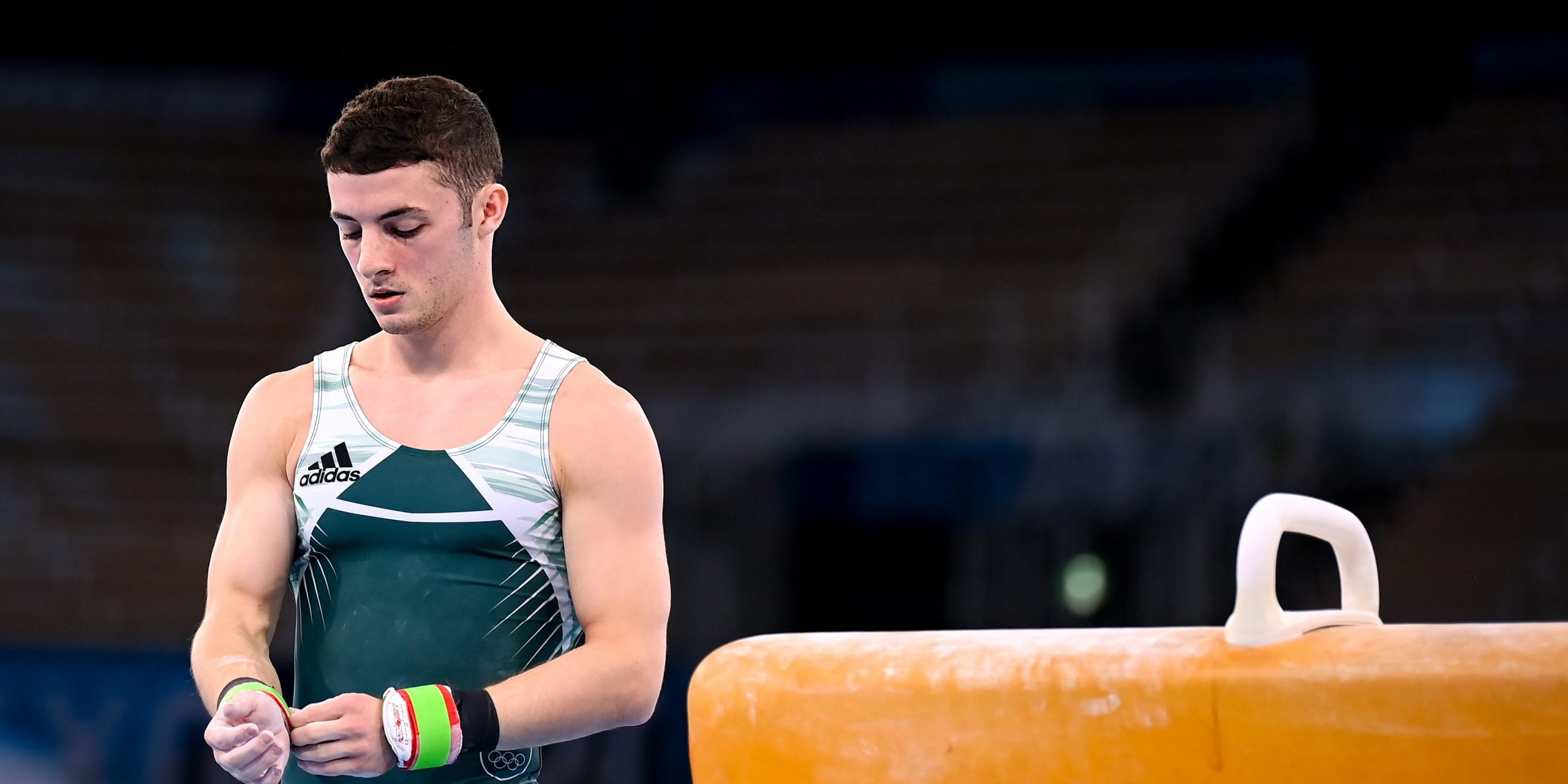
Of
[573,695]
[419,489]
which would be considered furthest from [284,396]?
[573,695]

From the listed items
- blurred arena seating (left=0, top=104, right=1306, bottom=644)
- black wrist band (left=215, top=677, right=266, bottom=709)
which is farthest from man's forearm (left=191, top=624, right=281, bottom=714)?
blurred arena seating (left=0, top=104, right=1306, bottom=644)

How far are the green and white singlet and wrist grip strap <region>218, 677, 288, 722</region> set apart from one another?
16 cm

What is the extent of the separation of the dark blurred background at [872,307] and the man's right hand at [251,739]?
4503mm

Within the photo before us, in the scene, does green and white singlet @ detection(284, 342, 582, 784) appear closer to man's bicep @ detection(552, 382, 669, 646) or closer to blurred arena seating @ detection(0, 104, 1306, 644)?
man's bicep @ detection(552, 382, 669, 646)

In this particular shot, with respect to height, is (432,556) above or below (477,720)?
above

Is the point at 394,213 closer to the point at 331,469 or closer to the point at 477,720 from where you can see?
the point at 331,469

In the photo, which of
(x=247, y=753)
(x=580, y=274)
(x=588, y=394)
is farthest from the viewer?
(x=580, y=274)

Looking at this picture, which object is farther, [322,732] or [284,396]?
[284,396]

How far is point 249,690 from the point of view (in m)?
1.87

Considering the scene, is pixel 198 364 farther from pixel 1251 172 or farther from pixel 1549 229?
pixel 1549 229

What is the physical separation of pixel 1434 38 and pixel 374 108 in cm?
1050

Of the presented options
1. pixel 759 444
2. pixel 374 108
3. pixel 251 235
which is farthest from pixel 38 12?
pixel 374 108

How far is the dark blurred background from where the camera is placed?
8.29 metres

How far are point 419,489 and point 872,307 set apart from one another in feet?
26.5
